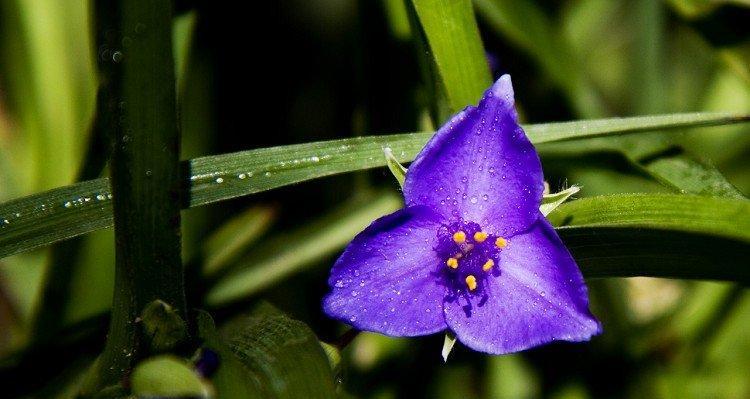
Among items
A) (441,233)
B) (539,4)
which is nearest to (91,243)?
(441,233)

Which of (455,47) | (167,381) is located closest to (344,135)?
(455,47)

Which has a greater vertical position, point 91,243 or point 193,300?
point 91,243

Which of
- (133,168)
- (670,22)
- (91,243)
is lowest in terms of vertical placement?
(670,22)

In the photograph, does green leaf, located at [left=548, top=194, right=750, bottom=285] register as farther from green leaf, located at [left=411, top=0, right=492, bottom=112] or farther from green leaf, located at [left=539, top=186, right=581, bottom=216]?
green leaf, located at [left=411, top=0, right=492, bottom=112]

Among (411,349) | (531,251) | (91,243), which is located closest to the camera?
(531,251)

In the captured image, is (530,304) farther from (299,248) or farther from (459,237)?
(299,248)

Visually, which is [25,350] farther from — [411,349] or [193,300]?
[411,349]

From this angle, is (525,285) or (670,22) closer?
(525,285)

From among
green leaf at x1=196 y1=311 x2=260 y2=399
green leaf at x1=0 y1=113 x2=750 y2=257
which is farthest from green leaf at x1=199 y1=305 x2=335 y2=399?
green leaf at x1=0 y1=113 x2=750 y2=257

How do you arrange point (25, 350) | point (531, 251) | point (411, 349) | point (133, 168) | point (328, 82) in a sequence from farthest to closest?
point (328, 82)
point (411, 349)
point (25, 350)
point (531, 251)
point (133, 168)
